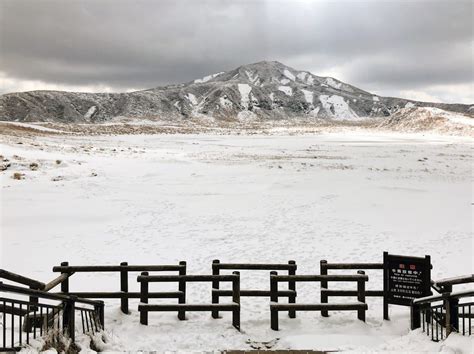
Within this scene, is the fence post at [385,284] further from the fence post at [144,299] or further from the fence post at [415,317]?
the fence post at [144,299]

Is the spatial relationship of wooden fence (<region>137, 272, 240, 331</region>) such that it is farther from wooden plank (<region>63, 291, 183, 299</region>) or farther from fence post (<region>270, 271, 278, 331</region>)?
fence post (<region>270, 271, 278, 331</region>)

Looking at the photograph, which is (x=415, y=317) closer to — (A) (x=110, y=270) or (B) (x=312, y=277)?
(B) (x=312, y=277)

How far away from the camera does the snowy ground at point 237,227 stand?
30.1ft

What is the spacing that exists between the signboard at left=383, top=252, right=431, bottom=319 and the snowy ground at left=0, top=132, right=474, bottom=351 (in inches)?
27.6

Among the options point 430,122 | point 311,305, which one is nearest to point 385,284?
point 311,305

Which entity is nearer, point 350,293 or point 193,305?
point 193,305

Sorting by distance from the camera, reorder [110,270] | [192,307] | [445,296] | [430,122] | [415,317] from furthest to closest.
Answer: [430,122]
[110,270]
[192,307]
[415,317]
[445,296]

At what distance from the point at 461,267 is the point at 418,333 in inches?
258

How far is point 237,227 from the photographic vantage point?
18.5 m

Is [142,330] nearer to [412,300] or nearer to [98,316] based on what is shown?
[98,316]

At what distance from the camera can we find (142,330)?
905 cm

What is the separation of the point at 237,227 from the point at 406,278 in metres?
9.96

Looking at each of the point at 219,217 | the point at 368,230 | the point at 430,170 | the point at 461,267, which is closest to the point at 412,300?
the point at 461,267

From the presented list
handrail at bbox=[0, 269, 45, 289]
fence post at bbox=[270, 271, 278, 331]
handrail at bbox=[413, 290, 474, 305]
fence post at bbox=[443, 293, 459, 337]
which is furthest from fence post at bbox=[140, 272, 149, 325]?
fence post at bbox=[443, 293, 459, 337]
